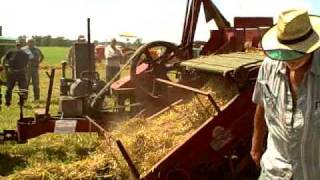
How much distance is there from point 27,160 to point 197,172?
10.0 feet

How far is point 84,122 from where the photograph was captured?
24.4 feet

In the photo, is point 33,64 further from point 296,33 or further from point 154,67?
point 296,33

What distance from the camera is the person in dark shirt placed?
48.0ft

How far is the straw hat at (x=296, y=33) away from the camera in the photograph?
2.98 metres

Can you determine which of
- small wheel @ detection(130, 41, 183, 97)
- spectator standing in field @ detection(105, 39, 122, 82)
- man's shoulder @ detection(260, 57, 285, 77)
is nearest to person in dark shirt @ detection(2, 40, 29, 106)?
spectator standing in field @ detection(105, 39, 122, 82)

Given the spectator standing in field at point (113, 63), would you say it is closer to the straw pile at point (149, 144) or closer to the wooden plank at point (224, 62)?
the wooden plank at point (224, 62)

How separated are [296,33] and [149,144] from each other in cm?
319

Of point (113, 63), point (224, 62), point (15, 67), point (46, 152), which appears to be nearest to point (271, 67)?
point (224, 62)

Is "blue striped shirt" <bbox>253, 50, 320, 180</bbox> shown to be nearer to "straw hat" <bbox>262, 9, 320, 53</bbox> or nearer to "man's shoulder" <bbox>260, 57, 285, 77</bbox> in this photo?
"man's shoulder" <bbox>260, 57, 285, 77</bbox>

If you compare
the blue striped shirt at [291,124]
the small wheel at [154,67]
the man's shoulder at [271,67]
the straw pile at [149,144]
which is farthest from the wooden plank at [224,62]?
the blue striped shirt at [291,124]

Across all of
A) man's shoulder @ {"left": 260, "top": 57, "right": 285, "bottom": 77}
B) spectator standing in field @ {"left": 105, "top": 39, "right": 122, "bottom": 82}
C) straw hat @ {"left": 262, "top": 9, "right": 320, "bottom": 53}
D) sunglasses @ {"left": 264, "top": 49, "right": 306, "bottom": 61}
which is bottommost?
spectator standing in field @ {"left": 105, "top": 39, "right": 122, "bottom": 82}

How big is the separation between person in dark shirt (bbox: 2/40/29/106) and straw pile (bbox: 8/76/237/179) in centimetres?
860

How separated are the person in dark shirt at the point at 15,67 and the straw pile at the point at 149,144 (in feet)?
28.2

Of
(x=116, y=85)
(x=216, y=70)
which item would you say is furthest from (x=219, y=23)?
(x=216, y=70)
